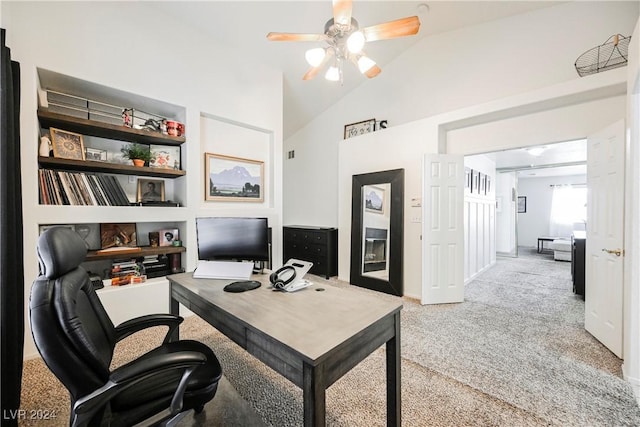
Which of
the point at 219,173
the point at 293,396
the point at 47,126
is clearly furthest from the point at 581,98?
the point at 47,126

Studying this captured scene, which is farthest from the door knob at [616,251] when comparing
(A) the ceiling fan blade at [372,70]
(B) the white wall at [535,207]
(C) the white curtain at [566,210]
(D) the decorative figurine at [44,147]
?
(B) the white wall at [535,207]

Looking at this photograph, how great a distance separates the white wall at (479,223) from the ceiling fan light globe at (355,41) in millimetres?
3290

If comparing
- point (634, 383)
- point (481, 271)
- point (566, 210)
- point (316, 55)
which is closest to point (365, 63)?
point (316, 55)

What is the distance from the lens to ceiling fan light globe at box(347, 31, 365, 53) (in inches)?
83.3

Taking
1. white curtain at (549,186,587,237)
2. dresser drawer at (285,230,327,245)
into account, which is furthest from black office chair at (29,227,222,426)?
white curtain at (549,186,587,237)

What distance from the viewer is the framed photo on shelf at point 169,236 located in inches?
123

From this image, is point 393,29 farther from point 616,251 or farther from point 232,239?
point 616,251

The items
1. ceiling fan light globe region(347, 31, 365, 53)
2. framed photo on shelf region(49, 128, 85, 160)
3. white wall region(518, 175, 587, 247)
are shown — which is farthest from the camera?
white wall region(518, 175, 587, 247)

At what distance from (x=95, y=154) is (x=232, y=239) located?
2.03 meters

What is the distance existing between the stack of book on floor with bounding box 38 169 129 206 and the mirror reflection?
3.22m

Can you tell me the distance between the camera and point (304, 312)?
52.2 inches

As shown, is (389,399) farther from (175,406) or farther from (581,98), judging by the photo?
(581,98)

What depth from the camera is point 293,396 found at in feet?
5.83

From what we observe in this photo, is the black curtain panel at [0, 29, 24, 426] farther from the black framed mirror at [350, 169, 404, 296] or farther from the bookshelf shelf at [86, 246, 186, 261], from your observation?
the black framed mirror at [350, 169, 404, 296]
